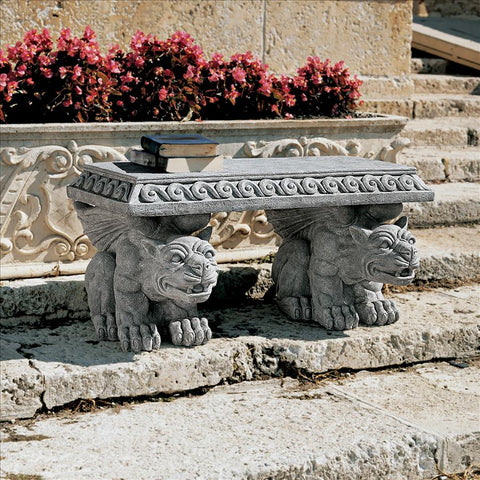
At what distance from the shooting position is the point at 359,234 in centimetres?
415

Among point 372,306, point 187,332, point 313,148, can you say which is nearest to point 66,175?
point 187,332

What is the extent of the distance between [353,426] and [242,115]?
212cm

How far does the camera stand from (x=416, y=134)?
6.68 m

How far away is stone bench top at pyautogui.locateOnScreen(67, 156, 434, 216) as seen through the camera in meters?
3.73

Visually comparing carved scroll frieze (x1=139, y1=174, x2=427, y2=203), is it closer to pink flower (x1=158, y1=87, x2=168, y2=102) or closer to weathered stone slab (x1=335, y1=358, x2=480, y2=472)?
weathered stone slab (x1=335, y1=358, x2=480, y2=472)

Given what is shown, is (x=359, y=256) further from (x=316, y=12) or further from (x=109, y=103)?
(x=316, y=12)

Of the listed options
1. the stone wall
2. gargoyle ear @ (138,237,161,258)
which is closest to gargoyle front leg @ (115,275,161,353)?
gargoyle ear @ (138,237,161,258)

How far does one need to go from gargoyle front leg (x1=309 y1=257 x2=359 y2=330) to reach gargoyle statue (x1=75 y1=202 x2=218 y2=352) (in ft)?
1.88

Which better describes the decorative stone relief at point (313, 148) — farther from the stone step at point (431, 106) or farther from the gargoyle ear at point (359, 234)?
the stone step at point (431, 106)

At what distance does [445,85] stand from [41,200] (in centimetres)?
460

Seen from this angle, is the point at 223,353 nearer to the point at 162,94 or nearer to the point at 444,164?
the point at 162,94

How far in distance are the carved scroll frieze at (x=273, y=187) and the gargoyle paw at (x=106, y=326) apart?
62cm

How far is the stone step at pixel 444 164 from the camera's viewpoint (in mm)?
6156

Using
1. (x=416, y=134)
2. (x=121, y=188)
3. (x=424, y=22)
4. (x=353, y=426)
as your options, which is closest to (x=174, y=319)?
(x=121, y=188)
